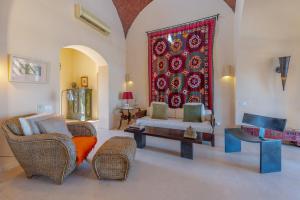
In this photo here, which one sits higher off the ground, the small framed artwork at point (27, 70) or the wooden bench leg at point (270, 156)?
the small framed artwork at point (27, 70)

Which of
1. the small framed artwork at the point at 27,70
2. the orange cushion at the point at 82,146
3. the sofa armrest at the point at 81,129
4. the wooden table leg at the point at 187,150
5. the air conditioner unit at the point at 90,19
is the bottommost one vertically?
the wooden table leg at the point at 187,150

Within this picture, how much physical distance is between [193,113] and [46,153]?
3201mm

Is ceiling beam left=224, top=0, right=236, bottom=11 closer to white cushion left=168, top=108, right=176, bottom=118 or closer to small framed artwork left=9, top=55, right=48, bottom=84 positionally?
white cushion left=168, top=108, right=176, bottom=118

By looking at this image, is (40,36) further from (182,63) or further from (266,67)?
(266,67)

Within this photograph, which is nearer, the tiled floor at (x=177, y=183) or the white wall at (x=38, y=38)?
the tiled floor at (x=177, y=183)

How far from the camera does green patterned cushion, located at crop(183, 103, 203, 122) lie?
13.4ft

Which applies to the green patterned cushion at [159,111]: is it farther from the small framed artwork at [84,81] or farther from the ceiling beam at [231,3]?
the small framed artwork at [84,81]

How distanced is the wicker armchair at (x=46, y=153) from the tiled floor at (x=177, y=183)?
189mm

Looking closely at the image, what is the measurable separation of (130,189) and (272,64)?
4.11 meters

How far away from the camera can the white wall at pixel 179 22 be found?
4348mm

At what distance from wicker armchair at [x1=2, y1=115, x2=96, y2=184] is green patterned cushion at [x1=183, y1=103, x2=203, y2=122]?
9.34 ft

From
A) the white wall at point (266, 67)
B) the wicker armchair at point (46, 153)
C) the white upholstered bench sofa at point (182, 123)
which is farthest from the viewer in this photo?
the white upholstered bench sofa at point (182, 123)

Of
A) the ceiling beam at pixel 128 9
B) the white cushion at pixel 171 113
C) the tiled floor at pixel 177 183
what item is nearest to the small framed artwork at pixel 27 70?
the tiled floor at pixel 177 183

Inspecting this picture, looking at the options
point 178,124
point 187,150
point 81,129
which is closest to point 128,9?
point 178,124
